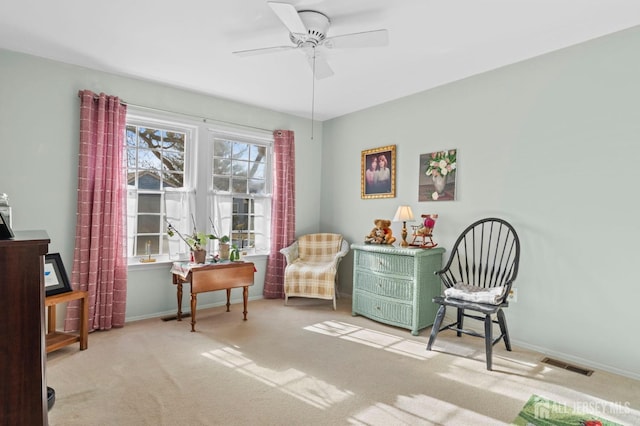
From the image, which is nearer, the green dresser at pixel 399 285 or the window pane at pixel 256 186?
the green dresser at pixel 399 285

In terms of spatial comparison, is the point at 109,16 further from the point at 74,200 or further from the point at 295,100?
the point at 295,100

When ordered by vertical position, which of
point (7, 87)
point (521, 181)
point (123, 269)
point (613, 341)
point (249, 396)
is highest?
point (7, 87)

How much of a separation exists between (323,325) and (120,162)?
2.56 meters

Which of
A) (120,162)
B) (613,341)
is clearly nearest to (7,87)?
(120,162)

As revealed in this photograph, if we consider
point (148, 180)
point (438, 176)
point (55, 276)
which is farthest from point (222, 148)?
point (438, 176)

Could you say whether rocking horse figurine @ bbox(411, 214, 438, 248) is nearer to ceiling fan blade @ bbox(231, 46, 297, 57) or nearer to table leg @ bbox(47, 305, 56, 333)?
ceiling fan blade @ bbox(231, 46, 297, 57)

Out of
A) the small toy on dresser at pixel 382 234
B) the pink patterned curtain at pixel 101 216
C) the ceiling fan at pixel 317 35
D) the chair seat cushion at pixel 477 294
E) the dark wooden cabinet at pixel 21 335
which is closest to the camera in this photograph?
the dark wooden cabinet at pixel 21 335

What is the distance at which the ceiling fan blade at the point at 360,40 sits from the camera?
224 centimetres

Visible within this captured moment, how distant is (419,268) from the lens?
127 inches

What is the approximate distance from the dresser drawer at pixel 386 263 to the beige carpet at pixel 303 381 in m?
0.59

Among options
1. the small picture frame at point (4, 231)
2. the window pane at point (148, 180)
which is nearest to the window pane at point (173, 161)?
the window pane at point (148, 180)

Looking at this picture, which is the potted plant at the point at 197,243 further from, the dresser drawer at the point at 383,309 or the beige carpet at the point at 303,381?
the dresser drawer at the point at 383,309

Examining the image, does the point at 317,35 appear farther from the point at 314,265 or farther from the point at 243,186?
the point at 314,265

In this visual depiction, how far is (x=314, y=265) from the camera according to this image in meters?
4.29
